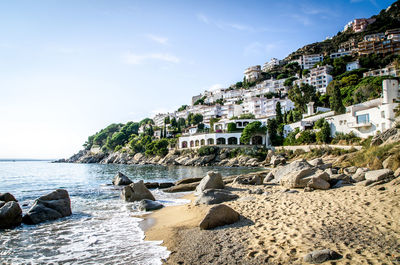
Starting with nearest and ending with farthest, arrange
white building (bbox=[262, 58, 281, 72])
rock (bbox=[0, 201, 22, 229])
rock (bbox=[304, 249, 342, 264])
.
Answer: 1. rock (bbox=[304, 249, 342, 264])
2. rock (bbox=[0, 201, 22, 229])
3. white building (bbox=[262, 58, 281, 72])

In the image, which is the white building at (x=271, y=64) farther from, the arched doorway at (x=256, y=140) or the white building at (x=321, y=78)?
the arched doorway at (x=256, y=140)

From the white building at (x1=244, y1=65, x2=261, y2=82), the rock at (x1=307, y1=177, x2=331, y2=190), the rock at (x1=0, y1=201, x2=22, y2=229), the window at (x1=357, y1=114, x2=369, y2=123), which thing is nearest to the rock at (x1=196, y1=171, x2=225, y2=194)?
the rock at (x1=307, y1=177, x2=331, y2=190)

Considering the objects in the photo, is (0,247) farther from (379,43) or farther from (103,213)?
(379,43)

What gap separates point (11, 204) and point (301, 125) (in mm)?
56631

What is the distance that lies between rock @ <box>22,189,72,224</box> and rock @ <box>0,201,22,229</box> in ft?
1.36

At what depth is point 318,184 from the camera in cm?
1462

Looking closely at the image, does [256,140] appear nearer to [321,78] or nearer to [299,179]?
[321,78]

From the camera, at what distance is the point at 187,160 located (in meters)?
69.7

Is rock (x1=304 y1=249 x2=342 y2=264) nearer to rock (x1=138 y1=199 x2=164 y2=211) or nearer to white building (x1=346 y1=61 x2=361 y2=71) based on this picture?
rock (x1=138 y1=199 x2=164 y2=211)

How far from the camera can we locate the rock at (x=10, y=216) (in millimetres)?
10758

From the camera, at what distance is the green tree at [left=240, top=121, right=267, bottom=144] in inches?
2698

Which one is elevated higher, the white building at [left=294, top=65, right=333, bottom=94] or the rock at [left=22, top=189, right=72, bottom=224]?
the white building at [left=294, top=65, right=333, bottom=94]

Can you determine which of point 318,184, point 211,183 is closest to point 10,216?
point 211,183

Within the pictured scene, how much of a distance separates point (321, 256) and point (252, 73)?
158 meters
